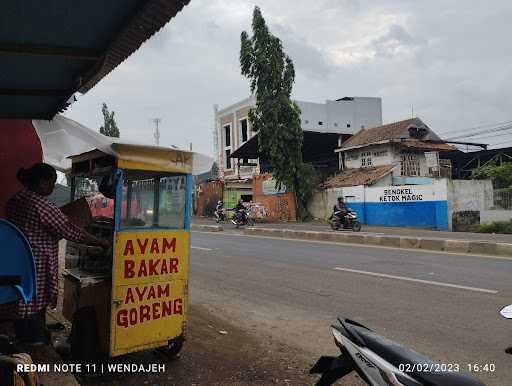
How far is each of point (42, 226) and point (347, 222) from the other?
54.4 ft

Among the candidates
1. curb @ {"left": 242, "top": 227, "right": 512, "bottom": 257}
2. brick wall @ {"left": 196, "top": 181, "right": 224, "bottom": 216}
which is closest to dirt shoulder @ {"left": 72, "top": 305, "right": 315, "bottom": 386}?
curb @ {"left": 242, "top": 227, "right": 512, "bottom": 257}

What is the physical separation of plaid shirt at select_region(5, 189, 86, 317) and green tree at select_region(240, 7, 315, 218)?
901 inches

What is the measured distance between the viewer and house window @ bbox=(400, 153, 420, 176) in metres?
26.9

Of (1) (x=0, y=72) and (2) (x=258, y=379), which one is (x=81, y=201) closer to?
(1) (x=0, y=72)

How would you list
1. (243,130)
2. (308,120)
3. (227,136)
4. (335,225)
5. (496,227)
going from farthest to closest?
(227,136)
(243,130)
(308,120)
(335,225)
(496,227)

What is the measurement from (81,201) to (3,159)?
266cm

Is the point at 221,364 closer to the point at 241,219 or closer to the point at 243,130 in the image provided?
the point at 241,219

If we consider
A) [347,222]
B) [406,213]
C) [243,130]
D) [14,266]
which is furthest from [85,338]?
[243,130]

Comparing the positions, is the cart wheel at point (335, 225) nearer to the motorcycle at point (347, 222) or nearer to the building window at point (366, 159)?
the motorcycle at point (347, 222)

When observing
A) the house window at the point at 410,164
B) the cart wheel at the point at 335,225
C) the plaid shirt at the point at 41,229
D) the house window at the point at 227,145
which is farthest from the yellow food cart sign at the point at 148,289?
the house window at the point at 227,145

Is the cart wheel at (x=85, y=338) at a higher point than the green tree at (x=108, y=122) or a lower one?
lower

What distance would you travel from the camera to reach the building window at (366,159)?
2861 cm

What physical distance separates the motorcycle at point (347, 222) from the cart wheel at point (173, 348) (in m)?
15.5

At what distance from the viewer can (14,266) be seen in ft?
7.83
